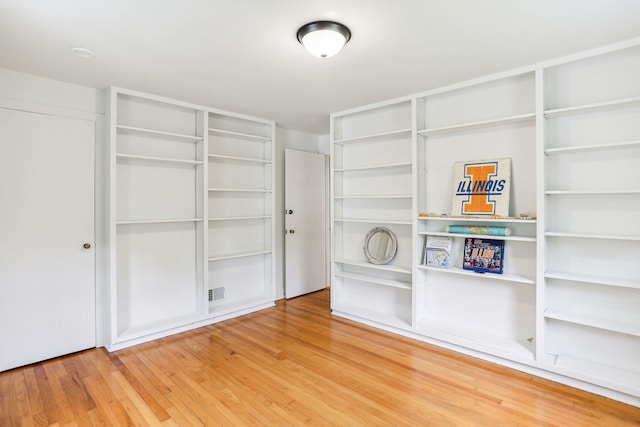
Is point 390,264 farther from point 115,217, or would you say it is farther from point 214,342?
point 115,217

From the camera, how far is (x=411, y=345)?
323 centimetres

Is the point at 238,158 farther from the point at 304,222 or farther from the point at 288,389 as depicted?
the point at 288,389

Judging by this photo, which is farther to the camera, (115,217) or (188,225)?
(188,225)

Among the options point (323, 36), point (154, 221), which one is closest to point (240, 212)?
point (154, 221)

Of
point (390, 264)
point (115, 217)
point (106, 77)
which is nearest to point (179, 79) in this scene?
point (106, 77)

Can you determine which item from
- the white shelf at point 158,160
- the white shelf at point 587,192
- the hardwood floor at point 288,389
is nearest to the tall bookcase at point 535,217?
the white shelf at point 587,192

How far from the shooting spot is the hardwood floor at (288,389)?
2145mm

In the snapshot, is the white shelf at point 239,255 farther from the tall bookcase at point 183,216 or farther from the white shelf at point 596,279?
the white shelf at point 596,279

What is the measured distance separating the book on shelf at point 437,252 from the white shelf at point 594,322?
2.87 ft

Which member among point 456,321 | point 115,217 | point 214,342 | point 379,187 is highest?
point 379,187

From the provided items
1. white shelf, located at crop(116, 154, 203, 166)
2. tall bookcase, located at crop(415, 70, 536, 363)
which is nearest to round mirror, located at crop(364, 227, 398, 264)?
tall bookcase, located at crop(415, 70, 536, 363)

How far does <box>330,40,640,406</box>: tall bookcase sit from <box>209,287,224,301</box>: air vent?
1.54 metres

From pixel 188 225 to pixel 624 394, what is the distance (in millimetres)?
3950

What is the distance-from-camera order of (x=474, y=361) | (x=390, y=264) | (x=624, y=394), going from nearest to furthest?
(x=624, y=394)
(x=474, y=361)
(x=390, y=264)
